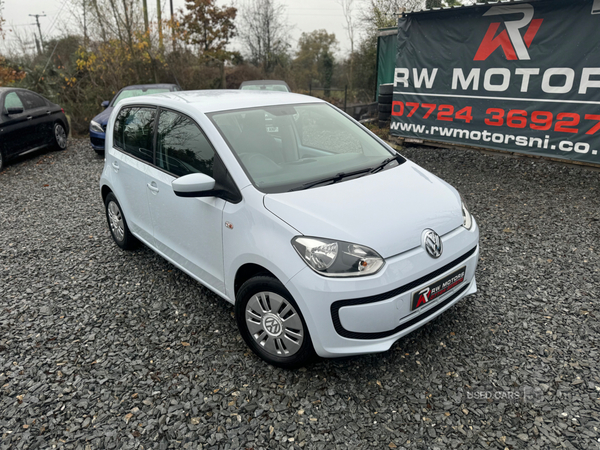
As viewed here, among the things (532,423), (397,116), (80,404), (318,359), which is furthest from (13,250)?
(397,116)

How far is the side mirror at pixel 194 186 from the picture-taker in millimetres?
2895

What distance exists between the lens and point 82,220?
616 cm

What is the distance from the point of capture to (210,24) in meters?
33.4

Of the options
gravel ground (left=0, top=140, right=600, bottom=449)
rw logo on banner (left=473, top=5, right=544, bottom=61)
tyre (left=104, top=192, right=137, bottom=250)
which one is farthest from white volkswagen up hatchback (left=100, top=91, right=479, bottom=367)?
rw logo on banner (left=473, top=5, right=544, bottom=61)

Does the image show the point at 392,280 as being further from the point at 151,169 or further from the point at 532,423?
the point at 151,169

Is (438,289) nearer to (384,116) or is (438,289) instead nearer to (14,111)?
(384,116)

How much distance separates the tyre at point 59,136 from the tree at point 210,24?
2380 cm

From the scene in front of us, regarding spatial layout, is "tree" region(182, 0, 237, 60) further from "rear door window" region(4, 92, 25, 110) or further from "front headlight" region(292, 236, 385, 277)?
"front headlight" region(292, 236, 385, 277)

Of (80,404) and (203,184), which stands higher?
(203,184)

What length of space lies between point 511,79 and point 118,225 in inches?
265

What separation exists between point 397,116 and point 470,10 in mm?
2386

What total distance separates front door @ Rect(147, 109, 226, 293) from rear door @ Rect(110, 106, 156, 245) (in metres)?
0.16

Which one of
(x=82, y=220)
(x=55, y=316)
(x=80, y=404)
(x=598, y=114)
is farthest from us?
(x=598, y=114)

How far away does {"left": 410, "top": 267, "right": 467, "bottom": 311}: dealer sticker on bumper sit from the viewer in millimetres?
2635
